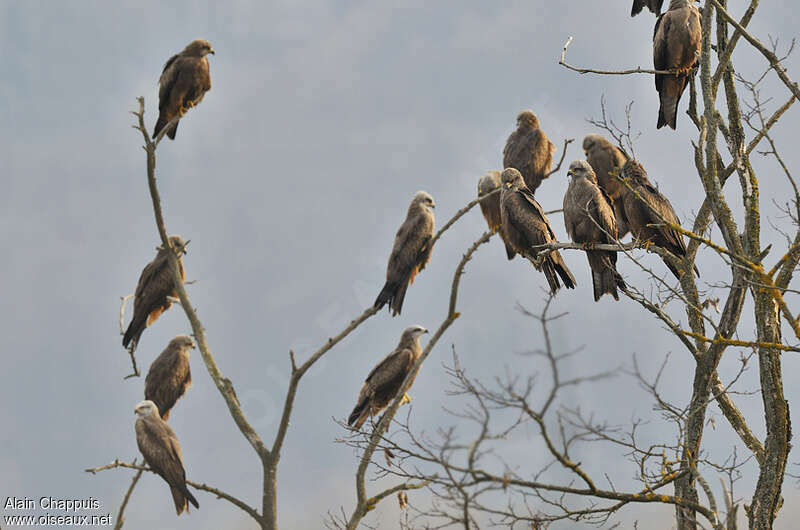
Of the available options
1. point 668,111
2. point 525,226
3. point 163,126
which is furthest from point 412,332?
point 163,126

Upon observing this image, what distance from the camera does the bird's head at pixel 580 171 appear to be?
8.59 meters

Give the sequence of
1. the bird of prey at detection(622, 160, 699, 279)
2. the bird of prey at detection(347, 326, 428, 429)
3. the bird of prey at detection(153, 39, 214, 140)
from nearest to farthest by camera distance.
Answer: the bird of prey at detection(622, 160, 699, 279)
the bird of prey at detection(347, 326, 428, 429)
the bird of prey at detection(153, 39, 214, 140)

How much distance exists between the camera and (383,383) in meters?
9.61

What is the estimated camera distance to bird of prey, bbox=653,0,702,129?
9.52 metres

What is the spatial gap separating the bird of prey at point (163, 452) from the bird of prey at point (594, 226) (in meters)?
4.84

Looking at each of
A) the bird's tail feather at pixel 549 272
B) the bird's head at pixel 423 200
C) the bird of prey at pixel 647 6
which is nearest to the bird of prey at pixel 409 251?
the bird's head at pixel 423 200

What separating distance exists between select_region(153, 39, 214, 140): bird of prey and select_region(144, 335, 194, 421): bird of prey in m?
2.92

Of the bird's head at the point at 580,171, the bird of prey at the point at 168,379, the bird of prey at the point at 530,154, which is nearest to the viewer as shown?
the bird's head at the point at 580,171

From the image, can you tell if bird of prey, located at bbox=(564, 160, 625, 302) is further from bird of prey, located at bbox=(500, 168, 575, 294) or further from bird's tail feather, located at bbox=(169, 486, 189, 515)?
bird's tail feather, located at bbox=(169, 486, 189, 515)

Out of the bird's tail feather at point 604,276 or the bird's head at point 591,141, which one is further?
the bird's head at point 591,141

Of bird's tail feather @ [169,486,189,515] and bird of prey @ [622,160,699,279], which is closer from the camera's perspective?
bird of prey @ [622,160,699,279]

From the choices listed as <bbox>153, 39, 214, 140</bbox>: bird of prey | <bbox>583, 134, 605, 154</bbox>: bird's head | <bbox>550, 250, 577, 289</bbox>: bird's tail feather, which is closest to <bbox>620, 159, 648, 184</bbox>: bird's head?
<bbox>583, 134, 605, 154</bbox>: bird's head

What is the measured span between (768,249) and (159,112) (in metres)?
7.73

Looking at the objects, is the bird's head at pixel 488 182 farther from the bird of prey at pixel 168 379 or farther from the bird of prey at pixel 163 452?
the bird of prey at pixel 163 452
